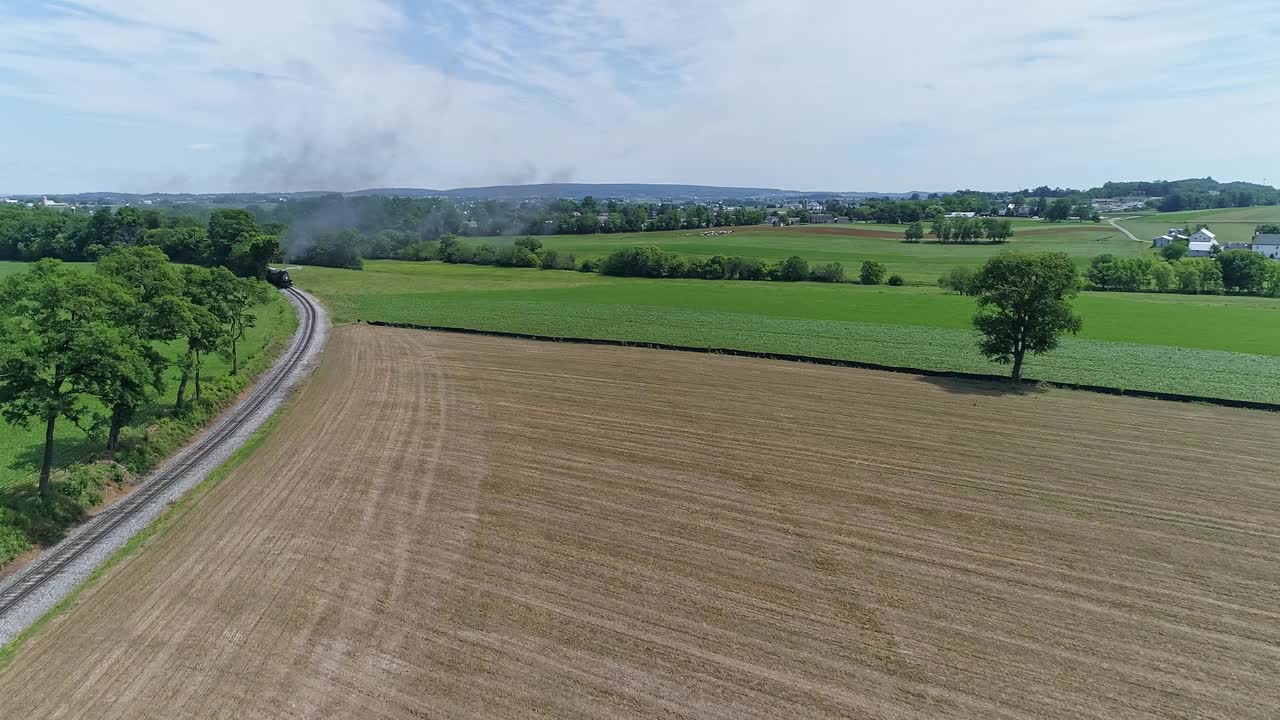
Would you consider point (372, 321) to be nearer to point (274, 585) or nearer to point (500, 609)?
point (274, 585)

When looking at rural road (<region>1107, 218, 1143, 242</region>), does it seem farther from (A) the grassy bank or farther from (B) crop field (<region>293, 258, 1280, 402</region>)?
(A) the grassy bank

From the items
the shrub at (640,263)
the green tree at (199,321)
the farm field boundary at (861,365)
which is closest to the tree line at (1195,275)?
the farm field boundary at (861,365)

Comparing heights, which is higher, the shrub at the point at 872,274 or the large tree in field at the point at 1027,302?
the shrub at the point at 872,274

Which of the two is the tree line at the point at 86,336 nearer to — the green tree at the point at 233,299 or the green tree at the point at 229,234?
the green tree at the point at 233,299

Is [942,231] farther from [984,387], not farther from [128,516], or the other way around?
[128,516]

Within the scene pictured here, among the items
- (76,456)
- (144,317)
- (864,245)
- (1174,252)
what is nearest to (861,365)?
(144,317)

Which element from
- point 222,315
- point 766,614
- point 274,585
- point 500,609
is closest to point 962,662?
point 766,614
